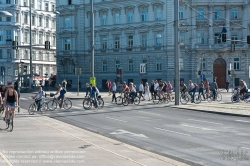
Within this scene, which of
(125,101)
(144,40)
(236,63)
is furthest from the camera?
(144,40)

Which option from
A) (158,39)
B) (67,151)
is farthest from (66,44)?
(67,151)

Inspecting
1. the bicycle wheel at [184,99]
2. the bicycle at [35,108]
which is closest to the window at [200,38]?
the bicycle wheel at [184,99]

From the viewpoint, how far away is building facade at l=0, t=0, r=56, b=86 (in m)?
88.1

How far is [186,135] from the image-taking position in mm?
16328

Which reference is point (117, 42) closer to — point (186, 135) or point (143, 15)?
point (143, 15)

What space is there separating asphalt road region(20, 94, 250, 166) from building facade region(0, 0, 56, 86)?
63760mm

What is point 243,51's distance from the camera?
61781 millimetres

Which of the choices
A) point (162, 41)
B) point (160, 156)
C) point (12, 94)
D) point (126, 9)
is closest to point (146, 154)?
point (160, 156)

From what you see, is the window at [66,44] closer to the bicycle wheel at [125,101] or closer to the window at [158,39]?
the window at [158,39]

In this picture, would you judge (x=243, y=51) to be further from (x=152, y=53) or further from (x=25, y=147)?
(x=25, y=147)

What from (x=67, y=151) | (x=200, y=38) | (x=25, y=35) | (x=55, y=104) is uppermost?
(x=25, y=35)

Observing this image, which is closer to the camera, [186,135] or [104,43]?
[186,135]

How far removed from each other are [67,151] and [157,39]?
2084 inches

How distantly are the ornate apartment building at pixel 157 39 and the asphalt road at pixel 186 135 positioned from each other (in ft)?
126
